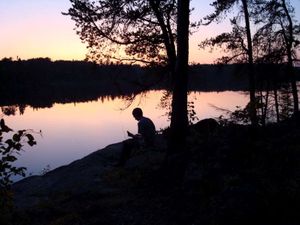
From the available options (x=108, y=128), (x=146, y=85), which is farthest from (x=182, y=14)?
(x=108, y=128)

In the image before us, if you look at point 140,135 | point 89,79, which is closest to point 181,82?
point 140,135

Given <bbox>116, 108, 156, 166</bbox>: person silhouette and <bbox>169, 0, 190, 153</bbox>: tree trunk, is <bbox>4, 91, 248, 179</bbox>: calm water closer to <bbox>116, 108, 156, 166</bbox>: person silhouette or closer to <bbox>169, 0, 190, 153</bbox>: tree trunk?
<bbox>116, 108, 156, 166</bbox>: person silhouette

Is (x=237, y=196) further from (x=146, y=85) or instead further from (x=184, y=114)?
(x=146, y=85)

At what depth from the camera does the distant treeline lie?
18.8 meters

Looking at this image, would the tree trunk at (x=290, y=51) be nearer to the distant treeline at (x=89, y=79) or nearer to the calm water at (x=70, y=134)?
the distant treeline at (x=89, y=79)

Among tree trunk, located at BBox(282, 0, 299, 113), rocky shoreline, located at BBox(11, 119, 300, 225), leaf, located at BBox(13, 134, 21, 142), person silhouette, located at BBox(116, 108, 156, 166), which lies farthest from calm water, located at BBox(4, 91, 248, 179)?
leaf, located at BBox(13, 134, 21, 142)

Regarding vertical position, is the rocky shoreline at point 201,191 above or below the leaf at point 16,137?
below

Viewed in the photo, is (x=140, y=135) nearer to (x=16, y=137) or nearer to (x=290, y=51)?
(x=16, y=137)

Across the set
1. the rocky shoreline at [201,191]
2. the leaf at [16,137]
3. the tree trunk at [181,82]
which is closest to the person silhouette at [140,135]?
the rocky shoreline at [201,191]

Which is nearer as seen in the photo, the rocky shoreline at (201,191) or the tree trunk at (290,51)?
the rocky shoreline at (201,191)

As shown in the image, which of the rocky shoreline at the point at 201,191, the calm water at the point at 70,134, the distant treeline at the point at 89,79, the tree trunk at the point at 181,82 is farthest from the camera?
the calm water at the point at 70,134

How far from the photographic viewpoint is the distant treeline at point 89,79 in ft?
61.5

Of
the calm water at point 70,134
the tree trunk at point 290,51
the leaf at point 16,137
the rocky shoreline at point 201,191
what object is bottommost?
the calm water at point 70,134

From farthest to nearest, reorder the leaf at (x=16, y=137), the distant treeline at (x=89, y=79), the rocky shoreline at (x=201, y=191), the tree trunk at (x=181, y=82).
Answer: the distant treeline at (x=89, y=79) → the tree trunk at (x=181, y=82) → the rocky shoreline at (x=201, y=191) → the leaf at (x=16, y=137)
